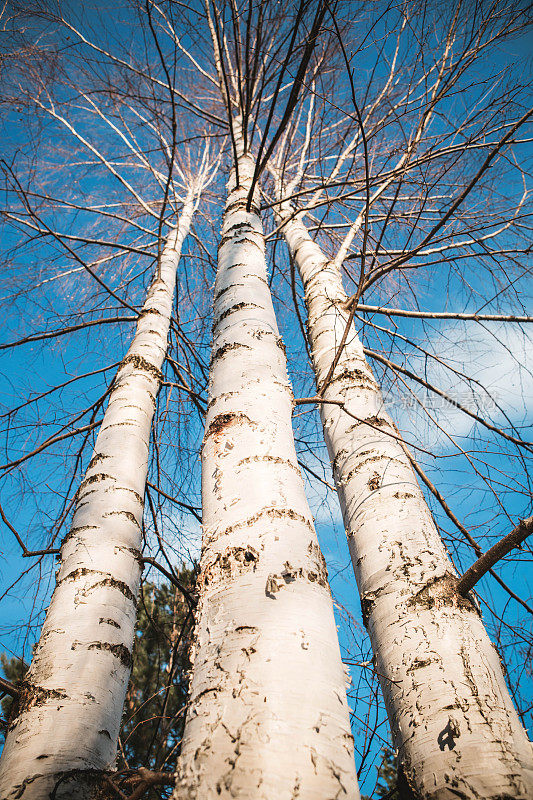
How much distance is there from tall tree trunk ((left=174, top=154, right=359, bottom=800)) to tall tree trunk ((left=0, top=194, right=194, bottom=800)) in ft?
1.90

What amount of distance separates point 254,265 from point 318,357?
622 millimetres

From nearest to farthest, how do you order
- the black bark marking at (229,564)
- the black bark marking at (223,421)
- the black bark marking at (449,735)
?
1. the black bark marking at (229,564)
2. the black bark marking at (449,735)
3. the black bark marking at (223,421)

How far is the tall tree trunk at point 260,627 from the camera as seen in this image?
51 centimetres

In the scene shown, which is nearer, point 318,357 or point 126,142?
point 318,357

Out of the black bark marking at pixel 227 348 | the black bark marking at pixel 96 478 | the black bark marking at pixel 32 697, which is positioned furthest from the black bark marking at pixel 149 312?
the black bark marking at pixel 32 697

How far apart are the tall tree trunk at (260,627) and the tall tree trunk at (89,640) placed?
0.58 metres

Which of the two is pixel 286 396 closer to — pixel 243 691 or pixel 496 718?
pixel 243 691

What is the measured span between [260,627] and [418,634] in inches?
24.9

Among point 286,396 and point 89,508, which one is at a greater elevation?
point 89,508

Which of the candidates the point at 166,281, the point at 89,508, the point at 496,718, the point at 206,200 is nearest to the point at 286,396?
the point at 496,718

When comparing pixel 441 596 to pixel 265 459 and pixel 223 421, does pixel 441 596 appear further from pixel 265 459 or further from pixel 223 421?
pixel 223 421

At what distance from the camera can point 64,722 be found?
39.6 inches

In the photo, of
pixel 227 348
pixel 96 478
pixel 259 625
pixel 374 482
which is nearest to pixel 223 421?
pixel 227 348

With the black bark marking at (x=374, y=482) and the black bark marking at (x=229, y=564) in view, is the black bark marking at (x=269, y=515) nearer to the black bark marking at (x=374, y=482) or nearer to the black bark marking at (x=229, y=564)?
the black bark marking at (x=229, y=564)
